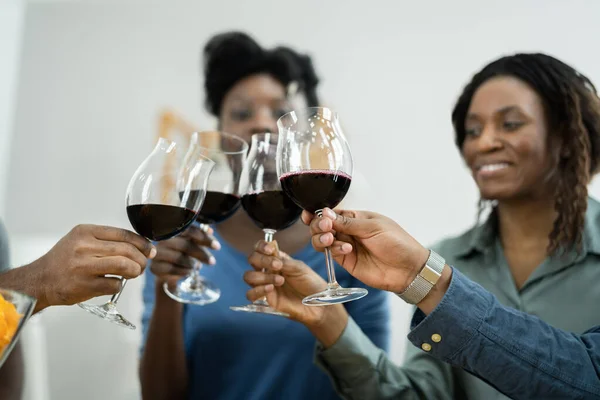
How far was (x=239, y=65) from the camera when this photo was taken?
6.26ft

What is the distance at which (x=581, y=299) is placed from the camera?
48.3 inches

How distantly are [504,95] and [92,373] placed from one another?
2748mm

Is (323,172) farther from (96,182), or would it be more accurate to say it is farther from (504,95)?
(96,182)

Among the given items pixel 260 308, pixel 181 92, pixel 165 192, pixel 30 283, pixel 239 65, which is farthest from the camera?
pixel 181 92

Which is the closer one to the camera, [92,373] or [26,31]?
[92,373]

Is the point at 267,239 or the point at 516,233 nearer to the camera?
the point at 267,239

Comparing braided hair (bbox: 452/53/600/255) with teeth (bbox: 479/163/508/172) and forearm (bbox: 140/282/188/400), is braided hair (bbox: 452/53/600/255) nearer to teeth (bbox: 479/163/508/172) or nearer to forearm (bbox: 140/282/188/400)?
teeth (bbox: 479/163/508/172)

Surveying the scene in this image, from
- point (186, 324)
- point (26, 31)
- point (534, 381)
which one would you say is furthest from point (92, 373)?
point (534, 381)

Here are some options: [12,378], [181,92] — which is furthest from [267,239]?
[181,92]

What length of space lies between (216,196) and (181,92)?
9.13ft

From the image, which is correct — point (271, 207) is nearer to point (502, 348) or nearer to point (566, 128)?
point (502, 348)

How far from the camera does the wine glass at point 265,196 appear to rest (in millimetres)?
1098

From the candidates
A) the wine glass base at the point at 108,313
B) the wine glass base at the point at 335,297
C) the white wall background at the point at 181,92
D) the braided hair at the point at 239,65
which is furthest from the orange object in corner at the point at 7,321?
the white wall background at the point at 181,92

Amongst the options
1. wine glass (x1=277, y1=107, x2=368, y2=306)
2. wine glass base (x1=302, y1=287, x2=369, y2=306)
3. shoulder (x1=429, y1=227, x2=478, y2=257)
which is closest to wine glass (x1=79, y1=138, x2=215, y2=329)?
wine glass (x1=277, y1=107, x2=368, y2=306)
